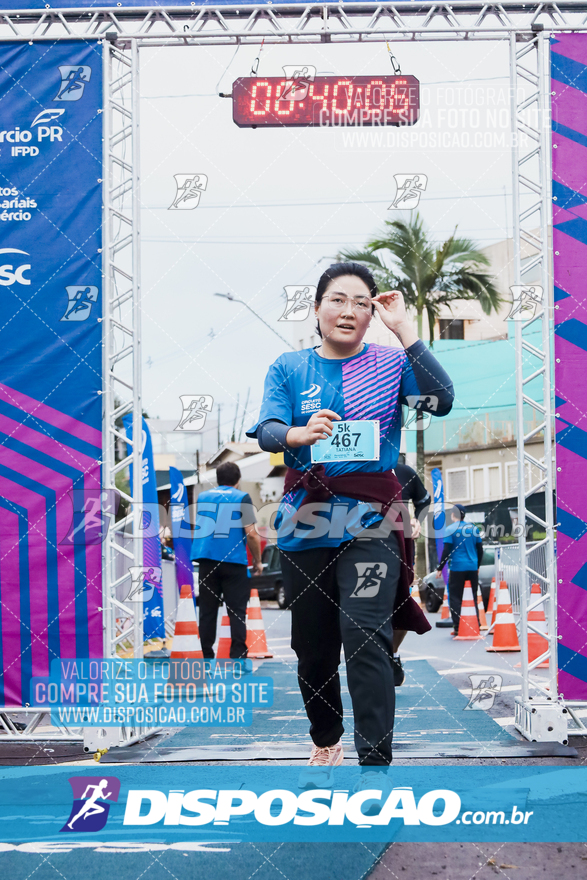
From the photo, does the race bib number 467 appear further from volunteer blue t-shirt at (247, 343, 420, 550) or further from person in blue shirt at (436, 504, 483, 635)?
person in blue shirt at (436, 504, 483, 635)

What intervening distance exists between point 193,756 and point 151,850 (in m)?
1.55

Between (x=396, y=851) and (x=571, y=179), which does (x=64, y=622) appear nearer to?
(x=396, y=851)

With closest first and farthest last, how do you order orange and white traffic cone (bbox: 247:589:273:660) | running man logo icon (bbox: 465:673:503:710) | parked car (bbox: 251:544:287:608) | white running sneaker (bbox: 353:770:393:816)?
1. white running sneaker (bbox: 353:770:393:816)
2. running man logo icon (bbox: 465:673:503:710)
3. orange and white traffic cone (bbox: 247:589:273:660)
4. parked car (bbox: 251:544:287:608)

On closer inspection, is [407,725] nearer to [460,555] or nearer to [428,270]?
[460,555]

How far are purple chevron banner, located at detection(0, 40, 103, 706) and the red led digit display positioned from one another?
2.85 feet

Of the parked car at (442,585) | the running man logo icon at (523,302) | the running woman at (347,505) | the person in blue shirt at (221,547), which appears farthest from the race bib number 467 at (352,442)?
the parked car at (442,585)

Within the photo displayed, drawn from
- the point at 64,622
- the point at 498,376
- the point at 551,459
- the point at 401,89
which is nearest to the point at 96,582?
the point at 64,622

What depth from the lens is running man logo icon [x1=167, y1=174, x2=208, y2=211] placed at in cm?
509

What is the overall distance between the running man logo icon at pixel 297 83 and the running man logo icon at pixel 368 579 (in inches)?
127

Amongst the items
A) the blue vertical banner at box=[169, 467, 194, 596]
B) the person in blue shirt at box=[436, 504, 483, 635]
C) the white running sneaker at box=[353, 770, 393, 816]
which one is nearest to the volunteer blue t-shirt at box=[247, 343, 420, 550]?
the white running sneaker at box=[353, 770, 393, 816]

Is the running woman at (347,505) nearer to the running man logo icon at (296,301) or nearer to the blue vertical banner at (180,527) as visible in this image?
the running man logo icon at (296,301)

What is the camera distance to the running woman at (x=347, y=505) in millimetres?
2957

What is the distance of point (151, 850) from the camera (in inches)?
112

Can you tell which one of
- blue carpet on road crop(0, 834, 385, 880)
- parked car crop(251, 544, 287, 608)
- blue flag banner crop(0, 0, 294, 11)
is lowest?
parked car crop(251, 544, 287, 608)
